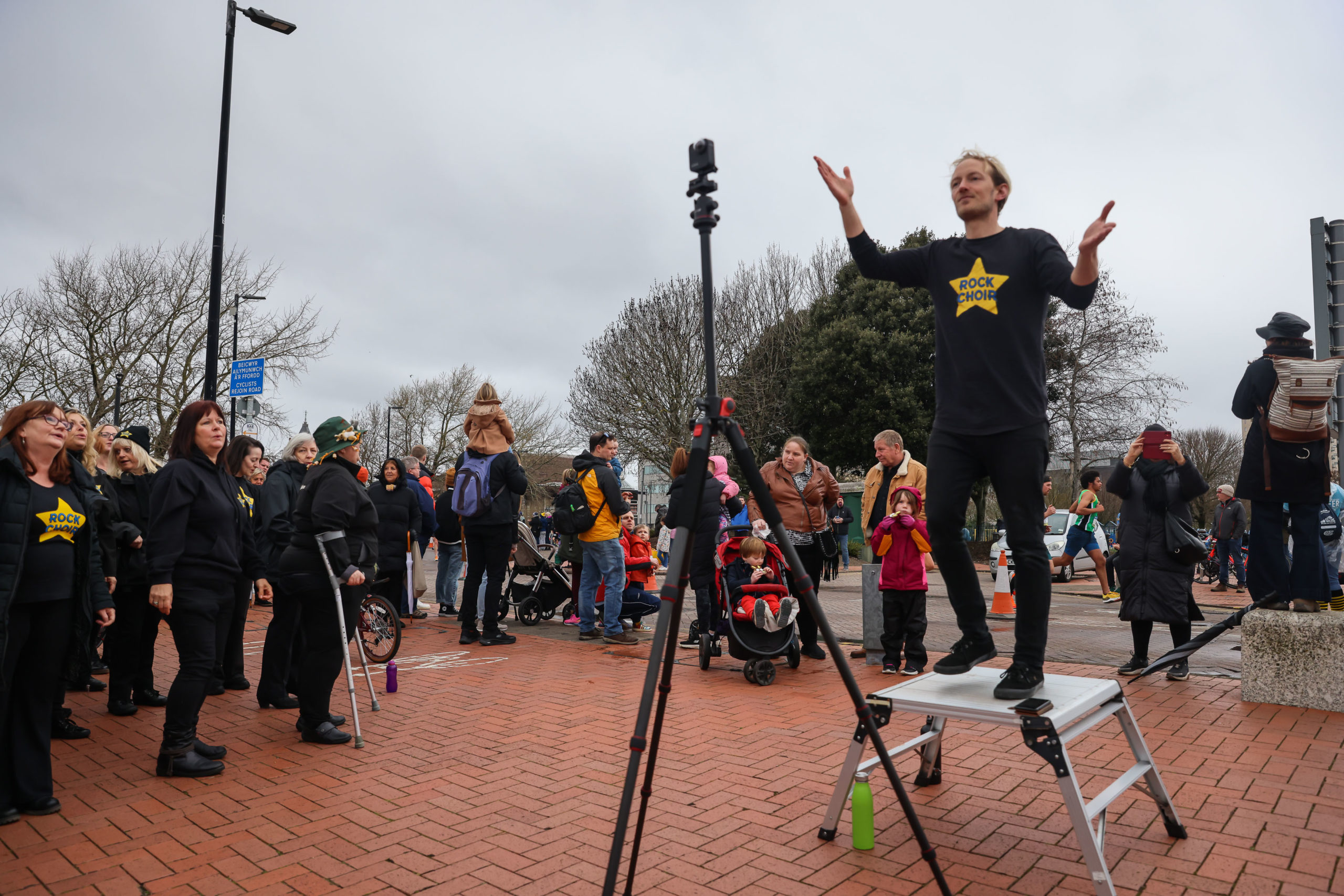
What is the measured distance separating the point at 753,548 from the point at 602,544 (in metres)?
2.17

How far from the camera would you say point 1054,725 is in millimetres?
2936

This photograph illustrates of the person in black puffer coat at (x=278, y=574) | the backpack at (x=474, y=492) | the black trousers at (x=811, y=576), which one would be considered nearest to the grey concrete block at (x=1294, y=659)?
the black trousers at (x=811, y=576)

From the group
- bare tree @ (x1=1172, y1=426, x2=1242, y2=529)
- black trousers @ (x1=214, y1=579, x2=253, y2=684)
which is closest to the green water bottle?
black trousers @ (x1=214, y1=579, x2=253, y2=684)

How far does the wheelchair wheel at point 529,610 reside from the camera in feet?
35.0

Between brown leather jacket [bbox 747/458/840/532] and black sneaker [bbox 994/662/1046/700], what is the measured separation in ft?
14.1

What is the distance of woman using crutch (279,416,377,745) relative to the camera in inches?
205

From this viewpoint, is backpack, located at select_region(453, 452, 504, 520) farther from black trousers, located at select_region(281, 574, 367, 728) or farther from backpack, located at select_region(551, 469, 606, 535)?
black trousers, located at select_region(281, 574, 367, 728)

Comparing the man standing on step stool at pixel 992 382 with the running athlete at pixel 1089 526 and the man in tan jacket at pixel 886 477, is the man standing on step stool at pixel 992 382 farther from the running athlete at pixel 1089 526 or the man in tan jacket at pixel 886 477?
the running athlete at pixel 1089 526

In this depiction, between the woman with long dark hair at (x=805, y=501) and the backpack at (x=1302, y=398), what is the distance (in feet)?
10.5

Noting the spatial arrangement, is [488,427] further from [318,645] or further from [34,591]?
[34,591]

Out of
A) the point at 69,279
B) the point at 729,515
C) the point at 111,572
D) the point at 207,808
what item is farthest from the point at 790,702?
the point at 69,279

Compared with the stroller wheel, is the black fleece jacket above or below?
above

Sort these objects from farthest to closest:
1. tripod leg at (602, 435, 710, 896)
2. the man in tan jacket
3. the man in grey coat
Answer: the man in grey coat, the man in tan jacket, tripod leg at (602, 435, 710, 896)

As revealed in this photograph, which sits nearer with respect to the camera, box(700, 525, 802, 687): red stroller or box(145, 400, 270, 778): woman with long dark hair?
box(145, 400, 270, 778): woman with long dark hair
